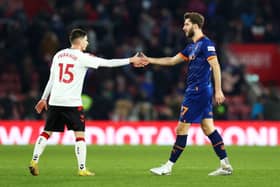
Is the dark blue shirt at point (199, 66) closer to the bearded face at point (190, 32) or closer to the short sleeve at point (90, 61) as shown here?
the bearded face at point (190, 32)

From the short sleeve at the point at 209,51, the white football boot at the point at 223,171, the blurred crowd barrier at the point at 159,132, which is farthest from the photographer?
the blurred crowd barrier at the point at 159,132

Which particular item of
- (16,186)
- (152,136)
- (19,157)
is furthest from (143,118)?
(16,186)

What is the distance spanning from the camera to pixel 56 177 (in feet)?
40.8

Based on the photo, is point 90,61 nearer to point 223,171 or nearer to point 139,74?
point 223,171

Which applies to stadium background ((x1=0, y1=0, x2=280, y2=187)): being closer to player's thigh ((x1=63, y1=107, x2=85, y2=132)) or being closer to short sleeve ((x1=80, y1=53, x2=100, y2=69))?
player's thigh ((x1=63, y1=107, x2=85, y2=132))

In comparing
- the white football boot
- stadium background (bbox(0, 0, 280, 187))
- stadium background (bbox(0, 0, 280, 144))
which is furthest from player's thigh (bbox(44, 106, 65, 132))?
stadium background (bbox(0, 0, 280, 144))

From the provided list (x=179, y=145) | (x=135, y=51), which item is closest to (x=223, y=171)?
(x=179, y=145)

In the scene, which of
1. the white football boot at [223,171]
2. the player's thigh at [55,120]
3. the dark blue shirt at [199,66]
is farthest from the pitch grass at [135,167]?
the dark blue shirt at [199,66]

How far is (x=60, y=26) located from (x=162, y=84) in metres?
3.16

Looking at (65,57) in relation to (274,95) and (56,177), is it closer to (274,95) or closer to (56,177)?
(56,177)

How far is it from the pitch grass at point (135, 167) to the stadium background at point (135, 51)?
2.75m

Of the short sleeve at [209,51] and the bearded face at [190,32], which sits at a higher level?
the bearded face at [190,32]

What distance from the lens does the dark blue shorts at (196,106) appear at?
12758 mm

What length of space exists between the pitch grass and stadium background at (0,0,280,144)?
9.02 feet
